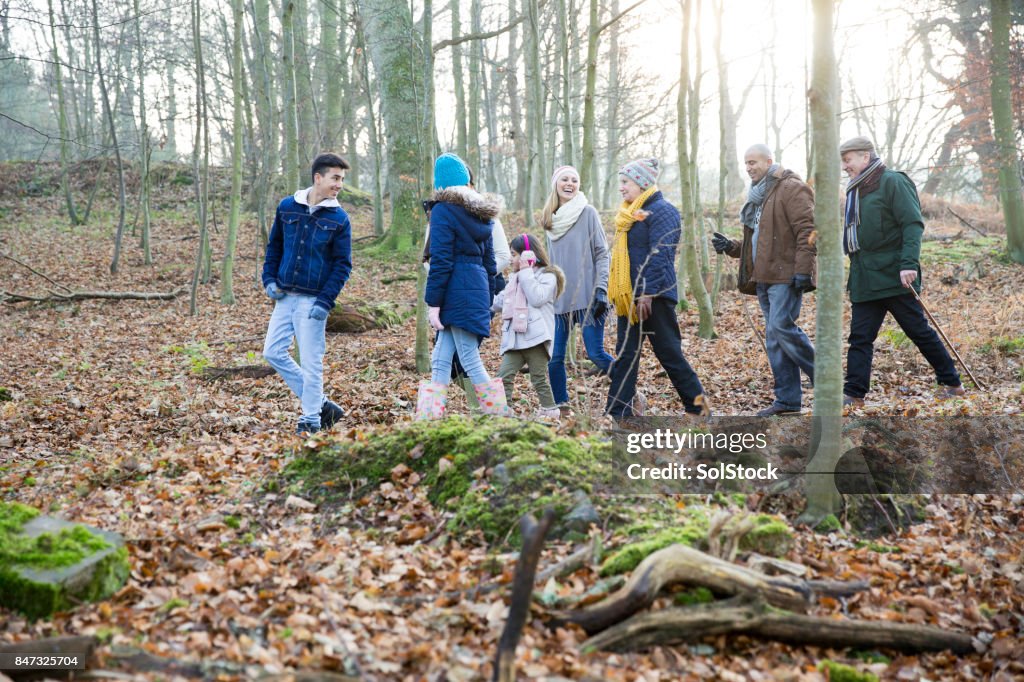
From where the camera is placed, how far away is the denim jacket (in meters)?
5.70

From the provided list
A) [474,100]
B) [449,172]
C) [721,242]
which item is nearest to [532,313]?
[449,172]

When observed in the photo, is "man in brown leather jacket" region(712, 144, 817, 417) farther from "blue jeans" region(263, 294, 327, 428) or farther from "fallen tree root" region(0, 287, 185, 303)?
"fallen tree root" region(0, 287, 185, 303)

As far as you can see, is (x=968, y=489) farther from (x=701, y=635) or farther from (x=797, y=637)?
(x=701, y=635)

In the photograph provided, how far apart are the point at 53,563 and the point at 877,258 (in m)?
5.95

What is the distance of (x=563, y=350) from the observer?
6195mm

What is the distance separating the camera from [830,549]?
3791 millimetres

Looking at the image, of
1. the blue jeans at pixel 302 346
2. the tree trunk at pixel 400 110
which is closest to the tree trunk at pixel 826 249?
the blue jeans at pixel 302 346

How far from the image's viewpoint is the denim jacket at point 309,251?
5.70 meters

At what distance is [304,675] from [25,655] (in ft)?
3.35

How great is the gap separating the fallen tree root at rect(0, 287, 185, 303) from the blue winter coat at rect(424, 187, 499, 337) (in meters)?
10.1

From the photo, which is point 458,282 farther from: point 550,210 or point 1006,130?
point 1006,130

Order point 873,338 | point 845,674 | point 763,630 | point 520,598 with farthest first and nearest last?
point 873,338 → point 763,630 → point 845,674 → point 520,598

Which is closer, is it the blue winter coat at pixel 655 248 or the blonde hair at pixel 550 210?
the blue winter coat at pixel 655 248

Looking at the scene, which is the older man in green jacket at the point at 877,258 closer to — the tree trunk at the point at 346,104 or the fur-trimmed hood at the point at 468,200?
the fur-trimmed hood at the point at 468,200
